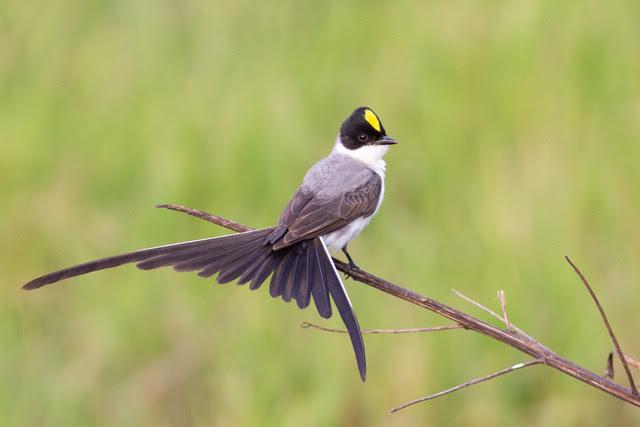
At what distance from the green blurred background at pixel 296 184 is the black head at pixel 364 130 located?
4.41 ft

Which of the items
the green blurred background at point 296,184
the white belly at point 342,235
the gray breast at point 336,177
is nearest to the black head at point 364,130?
the gray breast at point 336,177

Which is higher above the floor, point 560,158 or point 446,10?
point 446,10

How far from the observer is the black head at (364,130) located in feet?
13.8

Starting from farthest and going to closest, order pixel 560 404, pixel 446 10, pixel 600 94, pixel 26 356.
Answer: pixel 446 10
pixel 600 94
pixel 26 356
pixel 560 404

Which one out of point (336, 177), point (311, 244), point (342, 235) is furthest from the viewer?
point (336, 177)

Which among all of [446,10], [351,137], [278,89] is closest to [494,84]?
[446,10]

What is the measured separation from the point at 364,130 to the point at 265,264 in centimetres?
105

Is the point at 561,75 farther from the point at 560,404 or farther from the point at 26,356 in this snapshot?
the point at 26,356

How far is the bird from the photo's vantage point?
296 cm

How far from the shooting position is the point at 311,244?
3584 mm

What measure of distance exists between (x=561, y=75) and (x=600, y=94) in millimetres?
253

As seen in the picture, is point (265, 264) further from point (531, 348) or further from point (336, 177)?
point (531, 348)

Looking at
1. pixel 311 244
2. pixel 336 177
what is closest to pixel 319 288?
pixel 311 244

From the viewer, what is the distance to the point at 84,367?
18.3 ft
